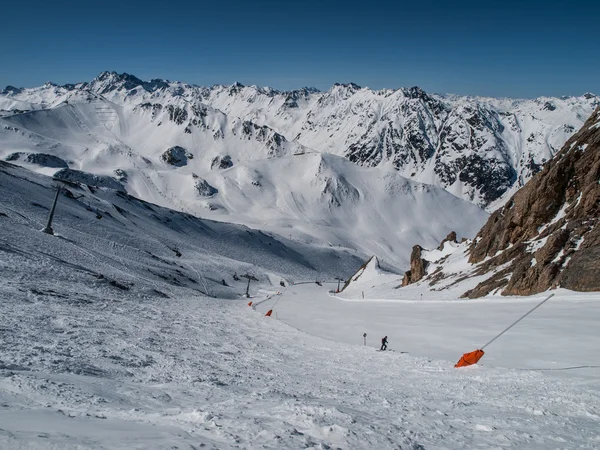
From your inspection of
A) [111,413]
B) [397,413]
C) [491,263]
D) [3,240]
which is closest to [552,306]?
[491,263]

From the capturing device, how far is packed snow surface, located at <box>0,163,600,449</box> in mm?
6215

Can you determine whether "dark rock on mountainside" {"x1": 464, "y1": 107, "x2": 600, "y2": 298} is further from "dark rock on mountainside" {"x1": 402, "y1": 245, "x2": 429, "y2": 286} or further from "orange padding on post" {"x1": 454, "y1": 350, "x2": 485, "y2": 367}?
"orange padding on post" {"x1": 454, "y1": 350, "x2": 485, "y2": 367}

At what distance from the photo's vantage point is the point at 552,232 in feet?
111

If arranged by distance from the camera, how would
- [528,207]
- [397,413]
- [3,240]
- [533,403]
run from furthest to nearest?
[528,207] → [3,240] → [533,403] → [397,413]

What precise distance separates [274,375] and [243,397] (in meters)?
3.63

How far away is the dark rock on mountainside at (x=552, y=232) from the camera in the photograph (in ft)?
90.4

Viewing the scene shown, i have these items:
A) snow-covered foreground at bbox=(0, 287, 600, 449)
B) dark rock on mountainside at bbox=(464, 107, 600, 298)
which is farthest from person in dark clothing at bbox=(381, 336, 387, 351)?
dark rock on mountainside at bbox=(464, 107, 600, 298)

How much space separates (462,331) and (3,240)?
3247cm

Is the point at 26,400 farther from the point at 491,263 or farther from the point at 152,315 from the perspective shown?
the point at 491,263

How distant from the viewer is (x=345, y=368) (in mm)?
14508

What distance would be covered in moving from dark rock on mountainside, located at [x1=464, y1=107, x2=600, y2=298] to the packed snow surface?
7.28 feet

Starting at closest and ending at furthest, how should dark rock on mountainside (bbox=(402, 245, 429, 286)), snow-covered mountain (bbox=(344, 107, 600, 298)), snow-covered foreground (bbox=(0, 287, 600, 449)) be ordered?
1. snow-covered foreground (bbox=(0, 287, 600, 449))
2. snow-covered mountain (bbox=(344, 107, 600, 298))
3. dark rock on mountainside (bbox=(402, 245, 429, 286))

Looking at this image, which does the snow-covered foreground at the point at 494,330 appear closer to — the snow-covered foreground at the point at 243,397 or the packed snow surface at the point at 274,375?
the packed snow surface at the point at 274,375

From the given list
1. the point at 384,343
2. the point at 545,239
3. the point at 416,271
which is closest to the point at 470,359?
the point at 384,343
